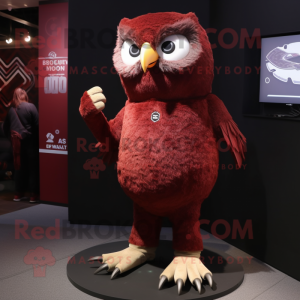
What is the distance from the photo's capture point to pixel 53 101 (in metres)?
4.20

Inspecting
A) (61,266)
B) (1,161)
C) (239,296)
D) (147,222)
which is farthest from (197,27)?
(1,161)

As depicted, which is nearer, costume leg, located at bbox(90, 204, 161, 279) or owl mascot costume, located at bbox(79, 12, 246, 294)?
owl mascot costume, located at bbox(79, 12, 246, 294)

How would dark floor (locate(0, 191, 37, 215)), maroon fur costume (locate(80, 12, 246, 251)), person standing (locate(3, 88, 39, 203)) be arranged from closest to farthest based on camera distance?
1. maroon fur costume (locate(80, 12, 246, 251))
2. dark floor (locate(0, 191, 37, 215))
3. person standing (locate(3, 88, 39, 203))

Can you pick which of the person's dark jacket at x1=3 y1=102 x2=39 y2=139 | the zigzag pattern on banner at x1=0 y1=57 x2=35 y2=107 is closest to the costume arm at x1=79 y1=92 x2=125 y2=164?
the person's dark jacket at x1=3 y1=102 x2=39 y2=139

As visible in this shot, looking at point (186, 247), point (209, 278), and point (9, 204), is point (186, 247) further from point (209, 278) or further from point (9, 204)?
point (9, 204)

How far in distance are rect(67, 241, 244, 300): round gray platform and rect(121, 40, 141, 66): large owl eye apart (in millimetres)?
1262

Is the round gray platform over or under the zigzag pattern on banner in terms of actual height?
under

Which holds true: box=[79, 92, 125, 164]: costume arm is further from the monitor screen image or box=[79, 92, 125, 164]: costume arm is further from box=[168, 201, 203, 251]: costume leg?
the monitor screen image

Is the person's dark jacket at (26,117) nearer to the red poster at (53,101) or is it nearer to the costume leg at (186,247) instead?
the red poster at (53,101)

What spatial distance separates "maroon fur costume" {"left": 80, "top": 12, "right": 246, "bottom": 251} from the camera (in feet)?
6.86

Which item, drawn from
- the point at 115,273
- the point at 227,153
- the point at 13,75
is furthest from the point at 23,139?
the point at 115,273

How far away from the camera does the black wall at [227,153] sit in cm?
253

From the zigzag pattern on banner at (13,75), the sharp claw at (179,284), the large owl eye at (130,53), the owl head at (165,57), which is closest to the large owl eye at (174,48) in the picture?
the owl head at (165,57)

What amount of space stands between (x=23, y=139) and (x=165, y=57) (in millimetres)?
2777
